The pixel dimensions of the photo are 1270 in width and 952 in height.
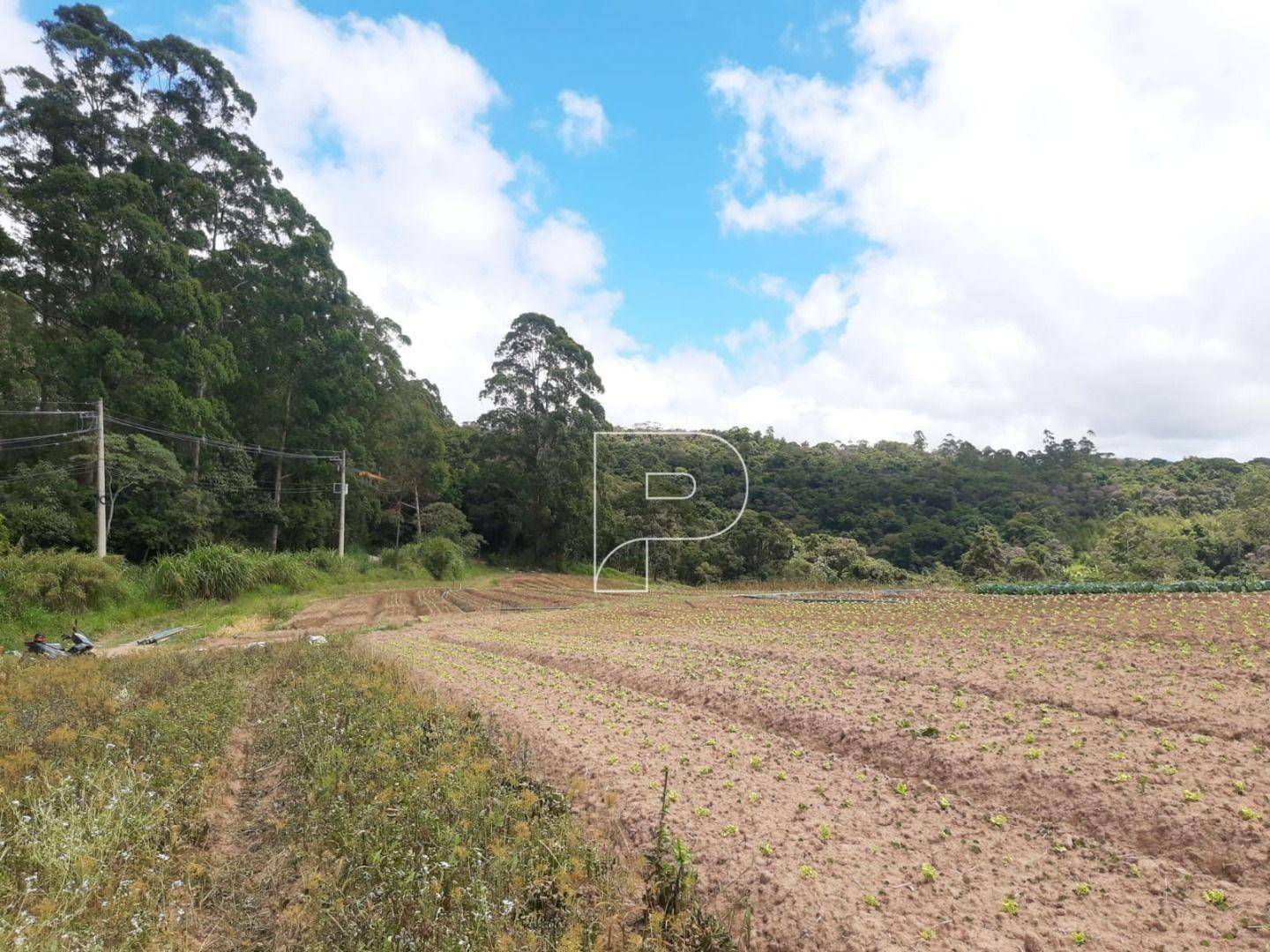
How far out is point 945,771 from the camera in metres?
4.84

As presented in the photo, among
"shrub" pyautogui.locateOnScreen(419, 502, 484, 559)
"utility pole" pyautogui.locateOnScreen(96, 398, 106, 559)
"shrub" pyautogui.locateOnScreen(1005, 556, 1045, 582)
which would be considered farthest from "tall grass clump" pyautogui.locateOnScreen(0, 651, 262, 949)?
"shrub" pyautogui.locateOnScreen(1005, 556, 1045, 582)

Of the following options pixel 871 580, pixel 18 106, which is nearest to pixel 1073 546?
pixel 871 580

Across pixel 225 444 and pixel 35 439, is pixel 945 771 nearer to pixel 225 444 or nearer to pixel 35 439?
pixel 35 439

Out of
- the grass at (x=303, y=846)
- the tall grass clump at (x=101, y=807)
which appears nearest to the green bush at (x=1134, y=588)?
the grass at (x=303, y=846)

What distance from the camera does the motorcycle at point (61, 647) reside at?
34.3 feet

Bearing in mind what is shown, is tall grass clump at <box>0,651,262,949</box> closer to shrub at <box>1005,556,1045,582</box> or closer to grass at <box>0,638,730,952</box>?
grass at <box>0,638,730,952</box>

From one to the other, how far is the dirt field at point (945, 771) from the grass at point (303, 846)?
62cm

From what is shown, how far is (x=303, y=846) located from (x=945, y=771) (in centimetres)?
458

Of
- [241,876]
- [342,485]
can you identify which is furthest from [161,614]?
[241,876]

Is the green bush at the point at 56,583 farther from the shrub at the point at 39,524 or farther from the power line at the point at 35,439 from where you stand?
the power line at the point at 35,439

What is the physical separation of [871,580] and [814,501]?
19.7 metres

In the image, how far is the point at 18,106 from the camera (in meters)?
20.1

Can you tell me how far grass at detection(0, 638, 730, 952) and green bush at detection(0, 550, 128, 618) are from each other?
34.5 ft

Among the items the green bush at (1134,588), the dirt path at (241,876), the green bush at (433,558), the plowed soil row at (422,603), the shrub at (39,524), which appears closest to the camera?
the dirt path at (241,876)
